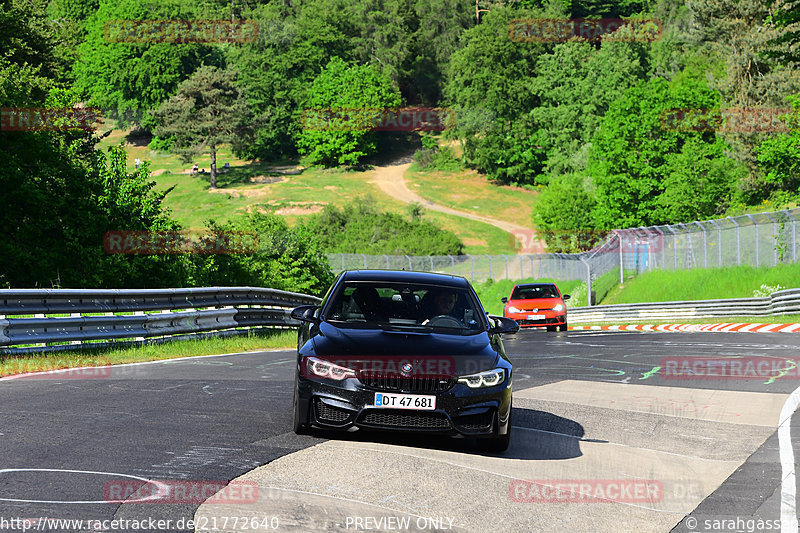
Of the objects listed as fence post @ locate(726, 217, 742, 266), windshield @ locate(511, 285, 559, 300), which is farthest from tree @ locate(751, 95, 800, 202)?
windshield @ locate(511, 285, 559, 300)

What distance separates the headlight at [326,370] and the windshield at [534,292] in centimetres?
2319

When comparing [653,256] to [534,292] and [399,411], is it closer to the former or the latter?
[534,292]

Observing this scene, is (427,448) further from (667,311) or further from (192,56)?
(192,56)

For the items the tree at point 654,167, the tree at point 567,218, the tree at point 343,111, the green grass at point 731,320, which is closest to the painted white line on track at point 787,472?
the green grass at point 731,320

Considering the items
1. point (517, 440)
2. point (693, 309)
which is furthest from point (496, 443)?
point (693, 309)

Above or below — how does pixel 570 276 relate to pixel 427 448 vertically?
below

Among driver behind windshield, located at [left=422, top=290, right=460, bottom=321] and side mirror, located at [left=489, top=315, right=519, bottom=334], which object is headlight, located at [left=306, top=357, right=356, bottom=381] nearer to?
driver behind windshield, located at [left=422, top=290, right=460, bottom=321]

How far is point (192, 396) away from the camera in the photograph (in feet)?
35.2

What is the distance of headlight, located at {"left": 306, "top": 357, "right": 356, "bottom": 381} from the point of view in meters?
7.86

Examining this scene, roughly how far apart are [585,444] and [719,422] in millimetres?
2265

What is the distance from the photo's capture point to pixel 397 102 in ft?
430

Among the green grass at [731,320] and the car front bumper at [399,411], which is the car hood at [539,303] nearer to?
the green grass at [731,320]

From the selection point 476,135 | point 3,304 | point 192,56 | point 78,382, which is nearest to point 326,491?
point 78,382

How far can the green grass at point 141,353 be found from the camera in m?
13.5
